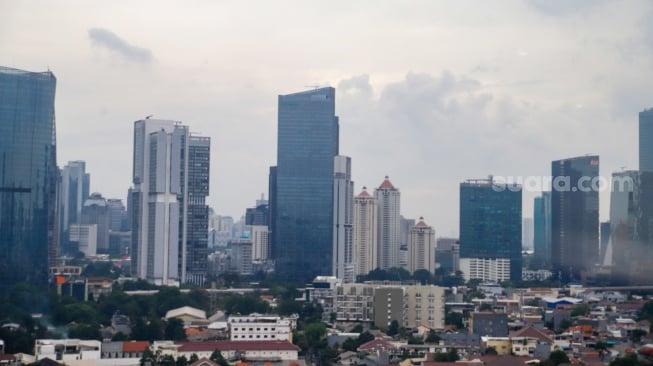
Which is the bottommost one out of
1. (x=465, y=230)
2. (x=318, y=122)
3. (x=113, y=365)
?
(x=113, y=365)

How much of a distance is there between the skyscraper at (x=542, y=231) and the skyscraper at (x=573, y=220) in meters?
0.14

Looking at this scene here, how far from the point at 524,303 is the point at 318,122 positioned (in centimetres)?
673

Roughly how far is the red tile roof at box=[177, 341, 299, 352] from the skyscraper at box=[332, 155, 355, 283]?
1187 cm

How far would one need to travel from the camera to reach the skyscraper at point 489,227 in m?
24.5

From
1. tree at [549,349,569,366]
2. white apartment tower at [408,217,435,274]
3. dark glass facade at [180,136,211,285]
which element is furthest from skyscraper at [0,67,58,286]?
white apartment tower at [408,217,435,274]

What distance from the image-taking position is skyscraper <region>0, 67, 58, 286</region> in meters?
16.4

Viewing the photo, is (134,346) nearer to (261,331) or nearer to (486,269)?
(261,331)

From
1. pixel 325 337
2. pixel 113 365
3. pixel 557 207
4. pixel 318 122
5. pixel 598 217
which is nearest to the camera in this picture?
pixel 113 365

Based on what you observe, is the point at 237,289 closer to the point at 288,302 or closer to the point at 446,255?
the point at 288,302

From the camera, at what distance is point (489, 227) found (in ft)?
83.6

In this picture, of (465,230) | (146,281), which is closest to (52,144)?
(146,281)

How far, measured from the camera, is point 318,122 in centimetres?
2255

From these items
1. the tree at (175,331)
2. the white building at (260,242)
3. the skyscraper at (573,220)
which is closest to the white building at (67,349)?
the tree at (175,331)

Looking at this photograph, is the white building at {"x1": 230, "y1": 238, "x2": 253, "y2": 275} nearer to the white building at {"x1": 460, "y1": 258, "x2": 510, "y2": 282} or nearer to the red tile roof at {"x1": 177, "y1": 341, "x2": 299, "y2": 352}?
the white building at {"x1": 460, "y1": 258, "x2": 510, "y2": 282}
